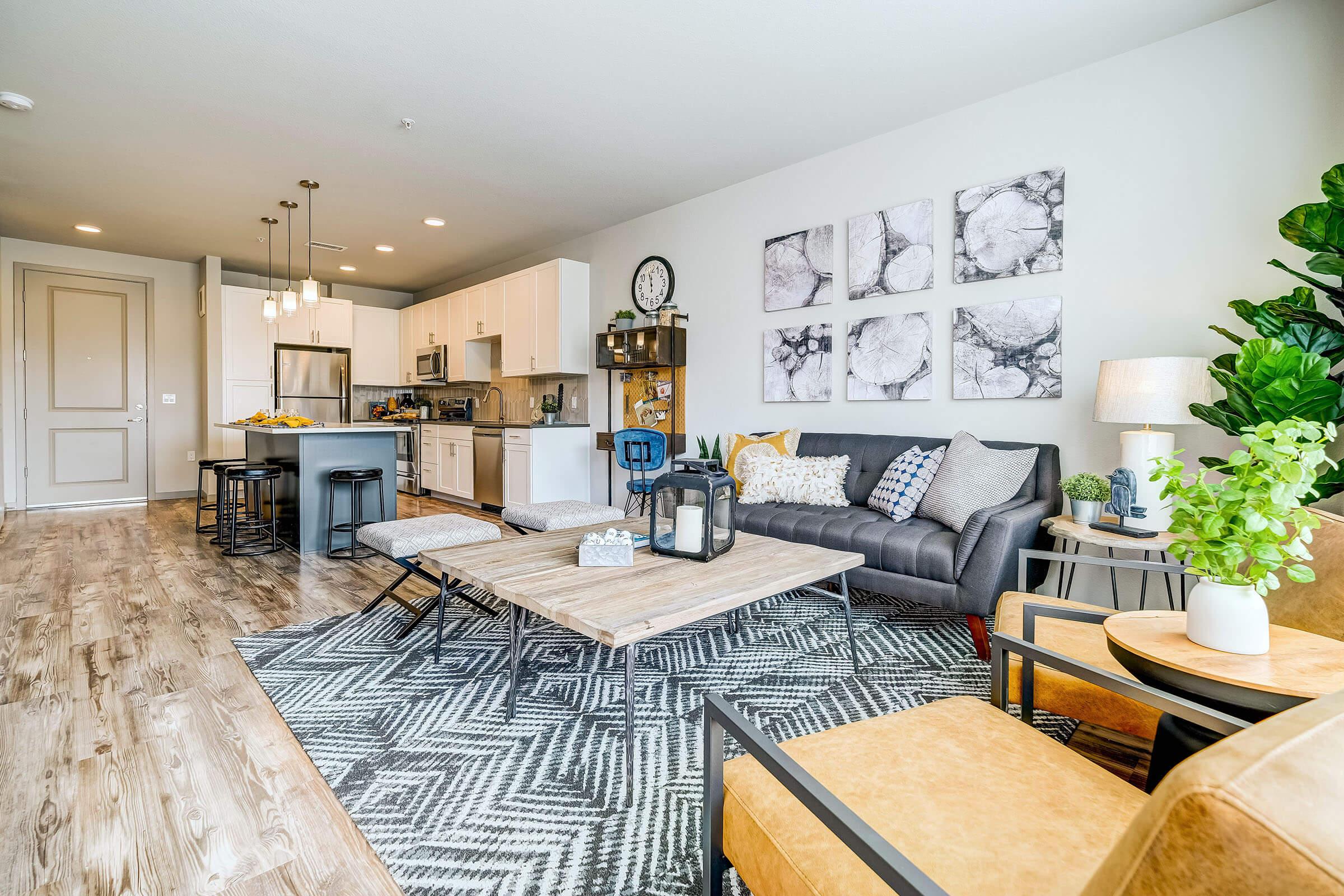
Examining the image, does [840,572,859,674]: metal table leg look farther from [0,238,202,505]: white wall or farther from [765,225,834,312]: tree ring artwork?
[0,238,202,505]: white wall

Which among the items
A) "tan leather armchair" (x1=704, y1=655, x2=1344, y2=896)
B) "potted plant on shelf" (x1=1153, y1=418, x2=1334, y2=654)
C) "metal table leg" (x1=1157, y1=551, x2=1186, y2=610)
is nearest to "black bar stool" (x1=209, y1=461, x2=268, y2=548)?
"tan leather armchair" (x1=704, y1=655, x2=1344, y2=896)

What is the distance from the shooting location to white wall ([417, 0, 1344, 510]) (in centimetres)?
256

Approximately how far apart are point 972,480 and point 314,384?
728 cm

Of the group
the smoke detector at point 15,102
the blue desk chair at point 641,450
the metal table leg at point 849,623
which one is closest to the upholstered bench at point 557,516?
the blue desk chair at point 641,450

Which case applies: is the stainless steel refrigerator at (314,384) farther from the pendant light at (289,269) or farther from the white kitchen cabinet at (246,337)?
the pendant light at (289,269)

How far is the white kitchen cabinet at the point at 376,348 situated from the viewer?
7.88 meters

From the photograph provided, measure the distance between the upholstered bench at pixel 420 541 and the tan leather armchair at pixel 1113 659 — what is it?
2.12 meters

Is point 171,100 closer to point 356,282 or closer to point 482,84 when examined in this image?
point 482,84

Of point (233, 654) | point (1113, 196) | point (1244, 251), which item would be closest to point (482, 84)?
point (233, 654)

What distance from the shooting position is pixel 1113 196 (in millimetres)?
2977

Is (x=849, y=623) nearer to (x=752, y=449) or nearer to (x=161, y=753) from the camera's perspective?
(x=752, y=449)

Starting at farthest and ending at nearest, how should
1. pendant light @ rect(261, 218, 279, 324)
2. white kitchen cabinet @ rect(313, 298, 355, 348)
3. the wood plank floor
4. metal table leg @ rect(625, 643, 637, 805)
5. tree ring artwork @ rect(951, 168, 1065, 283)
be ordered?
white kitchen cabinet @ rect(313, 298, 355, 348) → pendant light @ rect(261, 218, 279, 324) → tree ring artwork @ rect(951, 168, 1065, 283) → metal table leg @ rect(625, 643, 637, 805) → the wood plank floor

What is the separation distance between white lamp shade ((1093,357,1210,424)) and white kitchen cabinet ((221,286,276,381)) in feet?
25.5

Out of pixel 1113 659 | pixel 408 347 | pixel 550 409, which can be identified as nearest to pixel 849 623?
pixel 1113 659
